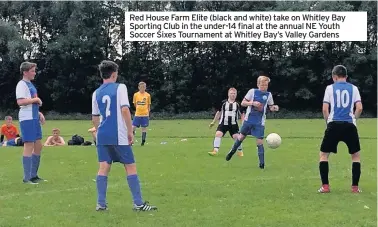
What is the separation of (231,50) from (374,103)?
657 inches

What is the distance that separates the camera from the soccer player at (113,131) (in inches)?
322

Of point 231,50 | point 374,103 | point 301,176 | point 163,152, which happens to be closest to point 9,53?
point 231,50

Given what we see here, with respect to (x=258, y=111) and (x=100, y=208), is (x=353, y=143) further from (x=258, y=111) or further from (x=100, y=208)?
(x=100, y=208)

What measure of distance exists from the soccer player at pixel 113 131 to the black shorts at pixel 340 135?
11.2 ft

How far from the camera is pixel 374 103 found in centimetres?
6028

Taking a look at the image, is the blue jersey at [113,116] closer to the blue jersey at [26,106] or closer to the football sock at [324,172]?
the blue jersey at [26,106]

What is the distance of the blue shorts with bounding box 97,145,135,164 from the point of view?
824 cm

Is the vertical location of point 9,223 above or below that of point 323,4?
below

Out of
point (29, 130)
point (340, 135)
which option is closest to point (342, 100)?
point (340, 135)

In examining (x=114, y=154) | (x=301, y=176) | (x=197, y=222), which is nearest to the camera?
(x=197, y=222)

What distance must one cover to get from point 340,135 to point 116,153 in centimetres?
397

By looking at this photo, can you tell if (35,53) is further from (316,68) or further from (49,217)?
(49,217)

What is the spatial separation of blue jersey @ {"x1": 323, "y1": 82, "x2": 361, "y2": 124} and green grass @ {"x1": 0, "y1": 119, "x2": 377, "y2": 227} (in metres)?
1.32

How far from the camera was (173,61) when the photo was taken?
6359 centimetres
